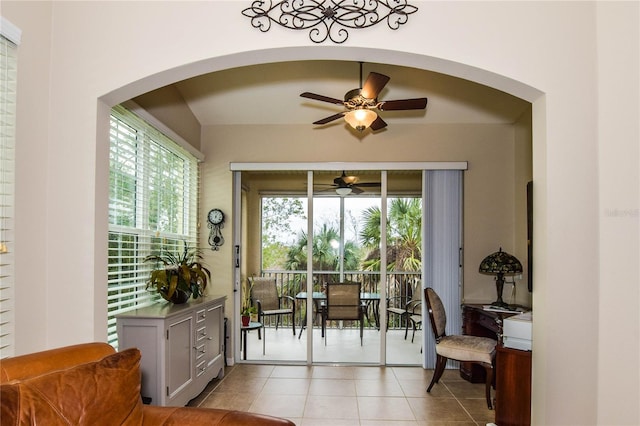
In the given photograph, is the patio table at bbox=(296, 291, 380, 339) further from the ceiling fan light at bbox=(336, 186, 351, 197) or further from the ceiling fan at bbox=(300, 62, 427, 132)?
the ceiling fan at bbox=(300, 62, 427, 132)

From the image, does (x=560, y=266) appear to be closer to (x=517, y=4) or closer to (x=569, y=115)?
(x=569, y=115)

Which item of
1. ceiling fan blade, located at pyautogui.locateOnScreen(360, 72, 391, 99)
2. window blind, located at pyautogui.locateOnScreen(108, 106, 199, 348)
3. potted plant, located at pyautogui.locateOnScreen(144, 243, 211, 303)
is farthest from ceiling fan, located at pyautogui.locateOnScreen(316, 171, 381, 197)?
potted plant, located at pyautogui.locateOnScreen(144, 243, 211, 303)

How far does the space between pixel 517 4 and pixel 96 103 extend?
2.26 m

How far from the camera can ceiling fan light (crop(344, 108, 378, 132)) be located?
350cm

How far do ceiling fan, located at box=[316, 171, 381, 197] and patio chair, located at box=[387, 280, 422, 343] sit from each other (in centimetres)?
126

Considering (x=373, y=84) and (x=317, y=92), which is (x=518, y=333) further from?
(x=317, y=92)

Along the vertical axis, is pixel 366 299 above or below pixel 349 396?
above

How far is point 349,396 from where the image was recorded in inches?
150

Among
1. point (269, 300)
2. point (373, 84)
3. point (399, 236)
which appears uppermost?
point (373, 84)

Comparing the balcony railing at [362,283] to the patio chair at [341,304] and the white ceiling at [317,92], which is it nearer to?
the patio chair at [341,304]

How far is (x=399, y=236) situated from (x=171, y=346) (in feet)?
9.22

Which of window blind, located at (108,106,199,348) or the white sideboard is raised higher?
window blind, located at (108,106,199,348)

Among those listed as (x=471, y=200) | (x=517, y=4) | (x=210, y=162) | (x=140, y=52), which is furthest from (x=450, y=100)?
(x=140, y=52)

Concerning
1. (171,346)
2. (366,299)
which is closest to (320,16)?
(171,346)
